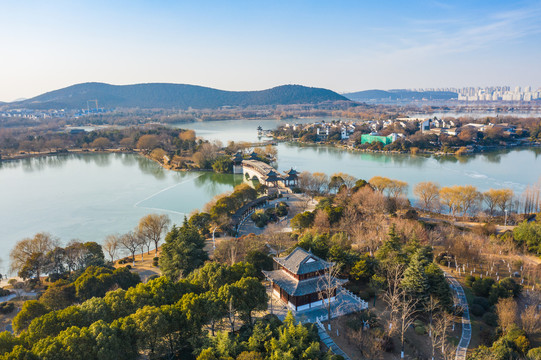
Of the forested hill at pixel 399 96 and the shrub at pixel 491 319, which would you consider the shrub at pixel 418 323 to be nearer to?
the shrub at pixel 491 319

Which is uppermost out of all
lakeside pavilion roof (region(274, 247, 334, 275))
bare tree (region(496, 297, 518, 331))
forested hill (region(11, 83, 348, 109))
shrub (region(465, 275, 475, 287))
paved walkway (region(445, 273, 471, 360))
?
forested hill (region(11, 83, 348, 109))

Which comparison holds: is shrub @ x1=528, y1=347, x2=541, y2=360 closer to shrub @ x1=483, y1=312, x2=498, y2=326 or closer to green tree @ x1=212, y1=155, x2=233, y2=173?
shrub @ x1=483, y1=312, x2=498, y2=326

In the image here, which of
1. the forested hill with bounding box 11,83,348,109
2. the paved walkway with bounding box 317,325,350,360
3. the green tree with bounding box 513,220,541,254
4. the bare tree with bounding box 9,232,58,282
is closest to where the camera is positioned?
the paved walkway with bounding box 317,325,350,360

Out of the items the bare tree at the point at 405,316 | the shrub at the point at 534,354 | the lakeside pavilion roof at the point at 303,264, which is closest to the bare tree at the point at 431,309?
the bare tree at the point at 405,316

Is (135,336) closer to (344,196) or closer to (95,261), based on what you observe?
(95,261)

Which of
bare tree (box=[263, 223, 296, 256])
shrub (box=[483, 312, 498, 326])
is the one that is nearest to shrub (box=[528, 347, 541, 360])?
shrub (box=[483, 312, 498, 326])
